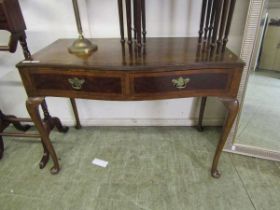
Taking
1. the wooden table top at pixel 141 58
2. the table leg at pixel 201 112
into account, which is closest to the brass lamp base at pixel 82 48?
the wooden table top at pixel 141 58

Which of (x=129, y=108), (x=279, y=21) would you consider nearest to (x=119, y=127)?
(x=129, y=108)

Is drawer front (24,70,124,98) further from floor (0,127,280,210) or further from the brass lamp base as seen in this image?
floor (0,127,280,210)

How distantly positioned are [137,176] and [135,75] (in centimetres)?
75

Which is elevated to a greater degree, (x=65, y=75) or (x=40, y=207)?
(x=65, y=75)

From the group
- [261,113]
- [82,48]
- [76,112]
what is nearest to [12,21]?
[82,48]

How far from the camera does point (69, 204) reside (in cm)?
121

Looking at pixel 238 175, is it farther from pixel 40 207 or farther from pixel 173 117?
pixel 40 207

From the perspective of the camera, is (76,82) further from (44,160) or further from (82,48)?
(44,160)

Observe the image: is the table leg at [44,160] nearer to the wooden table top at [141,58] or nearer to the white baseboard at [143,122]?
the white baseboard at [143,122]

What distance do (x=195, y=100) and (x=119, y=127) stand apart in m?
0.71

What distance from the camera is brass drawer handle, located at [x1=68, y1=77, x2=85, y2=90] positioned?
1.03 m

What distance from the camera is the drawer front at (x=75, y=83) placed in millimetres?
1008

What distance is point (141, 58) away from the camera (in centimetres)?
104


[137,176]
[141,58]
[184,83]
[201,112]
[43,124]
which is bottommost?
[137,176]
